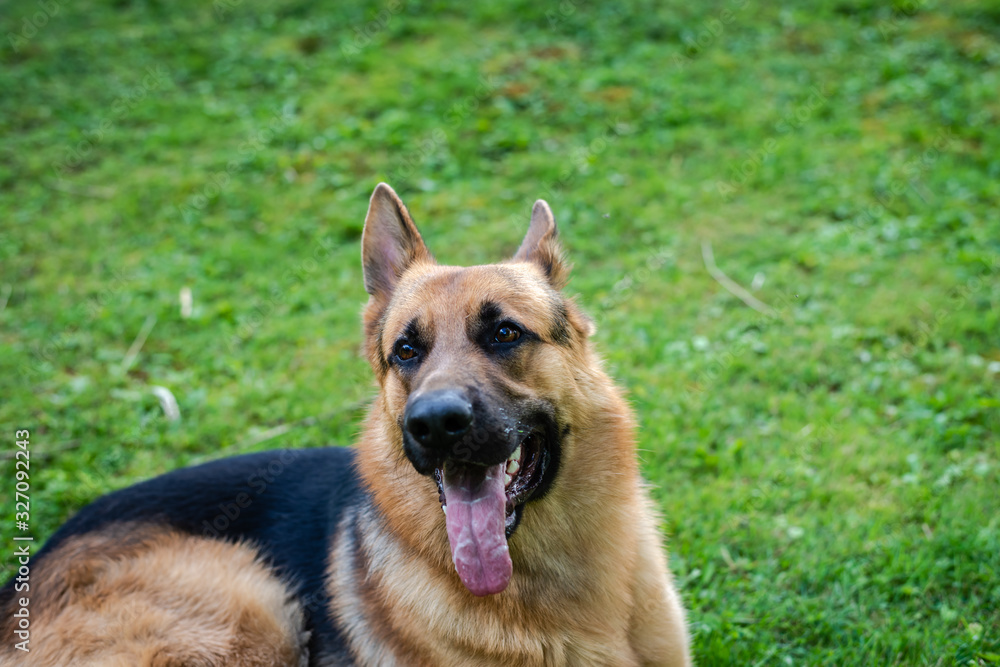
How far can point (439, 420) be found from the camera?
3.06 metres

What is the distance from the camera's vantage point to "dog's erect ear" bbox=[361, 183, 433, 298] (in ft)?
14.2

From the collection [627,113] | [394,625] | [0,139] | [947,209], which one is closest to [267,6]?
[0,139]

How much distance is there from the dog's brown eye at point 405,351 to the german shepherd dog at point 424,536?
16 mm

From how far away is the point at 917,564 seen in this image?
179 inches

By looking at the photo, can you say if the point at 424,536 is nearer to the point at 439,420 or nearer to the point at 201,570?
the point at 439,420

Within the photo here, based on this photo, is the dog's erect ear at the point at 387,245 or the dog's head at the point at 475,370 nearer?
the dog's head at the point at 475,370

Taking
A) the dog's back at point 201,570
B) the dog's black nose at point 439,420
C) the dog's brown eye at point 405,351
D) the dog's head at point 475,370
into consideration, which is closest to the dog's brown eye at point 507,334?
the dog's head at point 475,370

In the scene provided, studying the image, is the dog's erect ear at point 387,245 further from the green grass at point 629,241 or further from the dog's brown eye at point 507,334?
the green grass at point 629,241

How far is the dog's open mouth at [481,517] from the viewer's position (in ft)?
10.7

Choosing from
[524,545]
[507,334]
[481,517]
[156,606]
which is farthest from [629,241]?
[156,606]

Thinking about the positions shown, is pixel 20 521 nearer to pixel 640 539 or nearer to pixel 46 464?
pixel 46 464

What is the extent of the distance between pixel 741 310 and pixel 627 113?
179 inches

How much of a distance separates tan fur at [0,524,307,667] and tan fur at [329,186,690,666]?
41 centimetres

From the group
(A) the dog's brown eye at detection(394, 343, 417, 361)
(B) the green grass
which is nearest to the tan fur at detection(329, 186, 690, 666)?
(A) the dog's brown eye at detection(394, 343, 417, 361)
